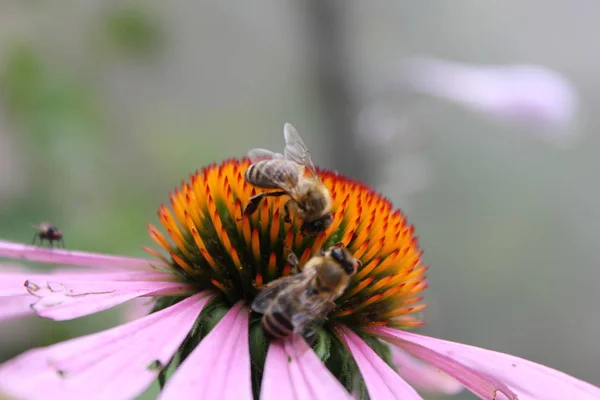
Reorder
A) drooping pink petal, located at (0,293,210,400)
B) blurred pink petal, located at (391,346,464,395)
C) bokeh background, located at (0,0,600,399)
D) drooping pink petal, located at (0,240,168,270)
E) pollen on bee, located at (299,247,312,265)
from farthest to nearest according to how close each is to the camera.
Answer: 1. bokeh background, located at (0,0,600,399)
2. blurred pink petal, located at (391,346,464,395)
3. drooping pink petal, located at (0,240,168,270)
4. pollen on bee, located at (299,247,312,265)
5. drooping pink petal, located at (0,293,210,400)

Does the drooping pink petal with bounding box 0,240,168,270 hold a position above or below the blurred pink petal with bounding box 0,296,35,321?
above

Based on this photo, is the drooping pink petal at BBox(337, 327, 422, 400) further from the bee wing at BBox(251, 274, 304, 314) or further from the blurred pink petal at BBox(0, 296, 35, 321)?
the blurred pink petal at BBox(0, 296, 35, 321)

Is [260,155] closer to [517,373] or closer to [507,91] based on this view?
[517,373]

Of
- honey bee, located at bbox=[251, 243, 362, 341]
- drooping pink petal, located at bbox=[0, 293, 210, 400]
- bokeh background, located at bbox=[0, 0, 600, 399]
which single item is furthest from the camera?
bokeh background, located at bbox=[0, 0, 600, 399]

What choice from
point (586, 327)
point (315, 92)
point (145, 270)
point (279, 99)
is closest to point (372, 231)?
point (145, 270)

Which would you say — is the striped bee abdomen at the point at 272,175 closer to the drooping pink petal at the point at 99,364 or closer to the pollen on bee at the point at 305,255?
the pollen on bee at the point at 305,255

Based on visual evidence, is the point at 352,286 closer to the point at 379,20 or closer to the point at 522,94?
the point at 522,94

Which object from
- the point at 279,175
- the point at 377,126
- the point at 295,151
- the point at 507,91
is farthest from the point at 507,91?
the point at 279,175

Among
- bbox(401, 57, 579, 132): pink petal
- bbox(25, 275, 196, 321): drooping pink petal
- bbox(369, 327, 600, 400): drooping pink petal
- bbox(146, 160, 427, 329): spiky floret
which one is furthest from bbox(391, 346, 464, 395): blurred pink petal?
bbox(401, 57, 579, 132): pink petal

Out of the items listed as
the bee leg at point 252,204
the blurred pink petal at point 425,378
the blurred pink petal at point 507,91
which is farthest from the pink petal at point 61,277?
the blurred pink petal at point 507,91
